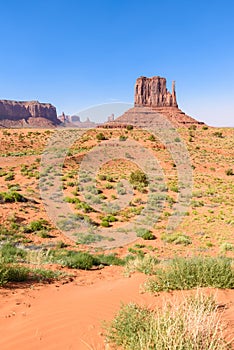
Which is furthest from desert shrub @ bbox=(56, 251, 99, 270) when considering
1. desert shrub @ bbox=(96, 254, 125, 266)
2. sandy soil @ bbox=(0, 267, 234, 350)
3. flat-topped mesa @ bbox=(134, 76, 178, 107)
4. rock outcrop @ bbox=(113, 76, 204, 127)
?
flat-topped mesa @ bbox=(134, 76, 178, 107)

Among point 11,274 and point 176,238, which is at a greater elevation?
point 11,274

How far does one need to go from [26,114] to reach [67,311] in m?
188

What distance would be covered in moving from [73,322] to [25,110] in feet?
622

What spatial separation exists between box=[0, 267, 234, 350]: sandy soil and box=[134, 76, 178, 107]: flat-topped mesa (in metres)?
125

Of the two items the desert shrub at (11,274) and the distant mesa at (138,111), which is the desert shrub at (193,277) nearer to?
the desert shrub at (11,274)

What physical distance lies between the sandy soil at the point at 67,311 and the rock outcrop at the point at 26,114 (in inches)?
6675

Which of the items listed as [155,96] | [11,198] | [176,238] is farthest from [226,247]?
[155,96]

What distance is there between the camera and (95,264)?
10336mm

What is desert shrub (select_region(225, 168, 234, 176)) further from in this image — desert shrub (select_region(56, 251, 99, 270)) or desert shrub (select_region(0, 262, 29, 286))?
desert shrub (select_region(0, 262, 29, 286))

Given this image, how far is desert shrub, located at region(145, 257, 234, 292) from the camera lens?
594cm

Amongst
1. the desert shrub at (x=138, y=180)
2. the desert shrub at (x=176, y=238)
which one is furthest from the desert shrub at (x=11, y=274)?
the desert shrub at (x=138, y=180)

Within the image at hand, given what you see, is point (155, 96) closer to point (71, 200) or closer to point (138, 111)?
point (138, 111)

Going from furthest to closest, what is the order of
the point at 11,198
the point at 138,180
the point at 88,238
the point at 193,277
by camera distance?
the point at 138,180
the point at 11,198
the point at 88,238
the point at 193,277

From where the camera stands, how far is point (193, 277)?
6.03 meters
